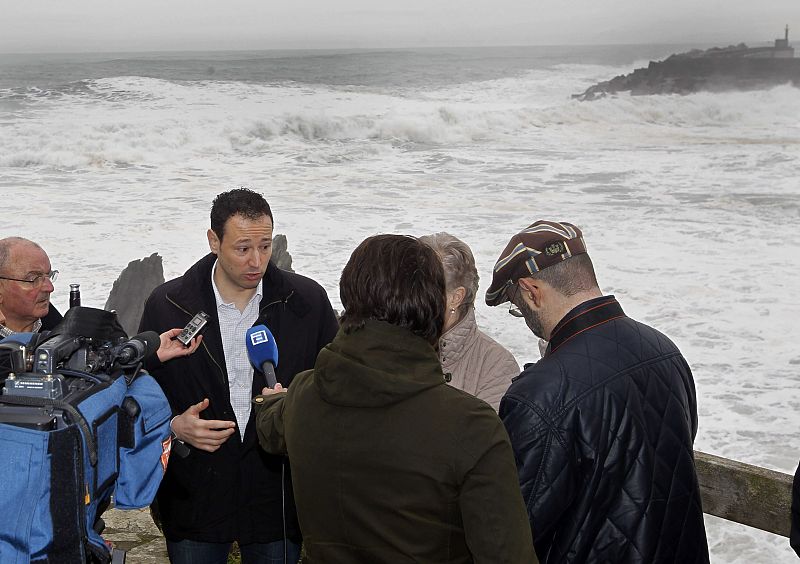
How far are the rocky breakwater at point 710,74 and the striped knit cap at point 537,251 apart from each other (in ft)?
121

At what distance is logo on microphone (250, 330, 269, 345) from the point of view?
2.20 meters

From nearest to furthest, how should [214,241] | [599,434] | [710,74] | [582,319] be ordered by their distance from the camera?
[599,434] < [582,319] < [214,241] < [710,74]

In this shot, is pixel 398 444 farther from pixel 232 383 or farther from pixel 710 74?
pixel 710 74

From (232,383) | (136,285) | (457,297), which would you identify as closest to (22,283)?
(232,383)

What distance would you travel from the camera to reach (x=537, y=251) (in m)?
1.93

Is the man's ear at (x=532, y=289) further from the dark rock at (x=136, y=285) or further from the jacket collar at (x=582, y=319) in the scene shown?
the dark rock at (x=136, y=285)

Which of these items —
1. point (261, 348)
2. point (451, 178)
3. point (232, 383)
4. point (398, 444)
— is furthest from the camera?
point (451, 178)

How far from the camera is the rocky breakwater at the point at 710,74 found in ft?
125

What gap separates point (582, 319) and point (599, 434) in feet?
0.82

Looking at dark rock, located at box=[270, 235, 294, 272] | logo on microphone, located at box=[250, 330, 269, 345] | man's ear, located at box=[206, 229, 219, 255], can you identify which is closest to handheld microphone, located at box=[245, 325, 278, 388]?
logo on microphone, located at box=[250, 330, 269, 345]

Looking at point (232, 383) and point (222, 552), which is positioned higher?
point (232, 383)

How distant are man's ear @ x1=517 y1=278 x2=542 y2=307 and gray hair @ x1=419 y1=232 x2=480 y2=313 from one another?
1.40 feet

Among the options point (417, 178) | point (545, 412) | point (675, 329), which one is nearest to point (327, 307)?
point (545, 412)

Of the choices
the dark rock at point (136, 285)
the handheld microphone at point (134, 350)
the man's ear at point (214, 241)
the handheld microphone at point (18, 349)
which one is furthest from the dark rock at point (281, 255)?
the handheld microphone at point (18, 349)
